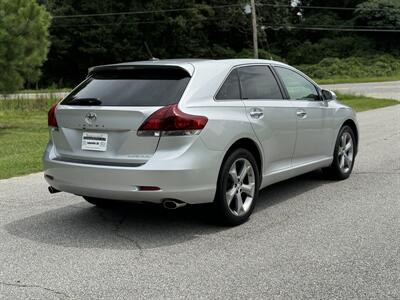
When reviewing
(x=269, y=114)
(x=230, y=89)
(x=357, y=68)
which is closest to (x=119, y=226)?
(x=230, y=89)

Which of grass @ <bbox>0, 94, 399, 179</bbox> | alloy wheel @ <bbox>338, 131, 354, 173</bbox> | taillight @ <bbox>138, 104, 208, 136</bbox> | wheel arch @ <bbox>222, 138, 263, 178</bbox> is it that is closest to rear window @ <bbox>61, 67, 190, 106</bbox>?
taillight @ <bbox>138, 104, 208, 136</bbox>

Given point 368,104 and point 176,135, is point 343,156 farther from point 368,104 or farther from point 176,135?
point 368,104

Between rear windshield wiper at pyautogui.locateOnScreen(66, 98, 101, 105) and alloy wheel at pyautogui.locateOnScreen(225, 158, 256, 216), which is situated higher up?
rear windshield wiper at pyautogui.locateOnScreen(66, 98, 101, 105)

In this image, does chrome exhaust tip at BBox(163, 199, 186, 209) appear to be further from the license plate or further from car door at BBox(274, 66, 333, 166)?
car door at BBox(274, 66, 333, 166)

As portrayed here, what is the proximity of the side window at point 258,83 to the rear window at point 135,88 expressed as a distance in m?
0.86

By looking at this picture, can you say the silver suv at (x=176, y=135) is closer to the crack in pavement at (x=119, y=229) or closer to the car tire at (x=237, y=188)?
the car tire at (x=237, y=188)

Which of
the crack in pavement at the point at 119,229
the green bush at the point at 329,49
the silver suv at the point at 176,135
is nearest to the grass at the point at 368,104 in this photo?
the silver suv at the point at 176,135

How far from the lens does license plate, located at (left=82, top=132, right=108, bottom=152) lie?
5.35 metres

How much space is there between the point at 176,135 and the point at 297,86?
2535mm

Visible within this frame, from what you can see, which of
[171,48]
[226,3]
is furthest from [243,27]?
[171,48]

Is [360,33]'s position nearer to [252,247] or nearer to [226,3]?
[226,3]

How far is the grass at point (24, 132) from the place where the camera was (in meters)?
9.61

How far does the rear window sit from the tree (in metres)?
10.8

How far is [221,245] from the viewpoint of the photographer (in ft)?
16.8
